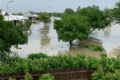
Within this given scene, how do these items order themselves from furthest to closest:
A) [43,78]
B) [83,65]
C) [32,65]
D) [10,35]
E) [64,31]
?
[64,31] → [10,35] → [83,65] → [32,65] → [43,78]

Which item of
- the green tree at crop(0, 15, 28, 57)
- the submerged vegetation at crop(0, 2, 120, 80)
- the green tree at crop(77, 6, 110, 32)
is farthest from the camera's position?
the green tree at crop(77, 6, 110, 32)

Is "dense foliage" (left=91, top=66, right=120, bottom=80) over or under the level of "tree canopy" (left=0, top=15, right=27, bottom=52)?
under

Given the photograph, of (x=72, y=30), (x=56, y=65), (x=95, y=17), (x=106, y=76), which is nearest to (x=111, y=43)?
(x=95, y=17)

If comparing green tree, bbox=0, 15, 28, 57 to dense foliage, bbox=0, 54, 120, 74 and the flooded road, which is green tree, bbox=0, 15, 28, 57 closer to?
dense foliage, bbox=0, 54, 120, 74

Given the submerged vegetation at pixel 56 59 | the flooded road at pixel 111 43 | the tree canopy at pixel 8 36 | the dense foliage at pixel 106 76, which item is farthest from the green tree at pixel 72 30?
the dense foliage at pixel 106 76

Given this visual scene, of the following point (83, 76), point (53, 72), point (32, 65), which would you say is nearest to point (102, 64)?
point (83, 76)

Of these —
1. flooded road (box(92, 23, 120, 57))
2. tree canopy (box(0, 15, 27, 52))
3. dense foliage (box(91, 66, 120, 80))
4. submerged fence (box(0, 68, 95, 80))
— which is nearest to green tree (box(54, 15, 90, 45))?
flooded road (box(92, 23, 120, 57))

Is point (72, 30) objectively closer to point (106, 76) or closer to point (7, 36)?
point (7, 36)

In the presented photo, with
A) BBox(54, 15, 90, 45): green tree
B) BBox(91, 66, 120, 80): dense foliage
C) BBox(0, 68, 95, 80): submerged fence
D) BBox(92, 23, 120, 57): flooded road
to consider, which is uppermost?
BBox(54, 15, 90, 45): green tree

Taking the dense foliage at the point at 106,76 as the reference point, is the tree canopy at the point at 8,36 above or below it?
above

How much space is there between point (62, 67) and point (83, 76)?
1.30 meters

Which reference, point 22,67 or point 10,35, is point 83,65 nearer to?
point 22,67

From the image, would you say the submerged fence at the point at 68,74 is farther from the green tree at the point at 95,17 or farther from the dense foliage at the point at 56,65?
the green tree at the point at 95,17

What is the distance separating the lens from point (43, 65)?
1000cm
